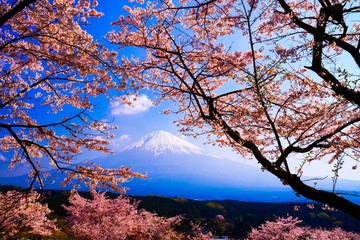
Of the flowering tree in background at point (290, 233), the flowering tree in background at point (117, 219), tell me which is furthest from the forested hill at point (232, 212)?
the flowering tree in background at point (117, 219)

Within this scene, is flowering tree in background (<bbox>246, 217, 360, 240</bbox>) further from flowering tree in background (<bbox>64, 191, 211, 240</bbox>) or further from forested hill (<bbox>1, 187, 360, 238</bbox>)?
forested hill (<bbox>1, 187, 360, 238</bbox>)

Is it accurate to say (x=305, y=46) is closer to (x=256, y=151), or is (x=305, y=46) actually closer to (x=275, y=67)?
(x=275, y=67)

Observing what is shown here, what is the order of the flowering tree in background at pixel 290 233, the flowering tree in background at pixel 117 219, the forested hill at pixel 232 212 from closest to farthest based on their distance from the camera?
the flowering tree in background at pixel 117 219, the flowering tree in background at pixel 290 233, the forested hill at pixel 232 212

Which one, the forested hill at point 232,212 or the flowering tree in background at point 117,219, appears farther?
the forested hill at point 232,212

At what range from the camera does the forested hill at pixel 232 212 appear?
56.2m

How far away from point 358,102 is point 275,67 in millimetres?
1153

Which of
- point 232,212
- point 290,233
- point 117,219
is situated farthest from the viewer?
point 232,212

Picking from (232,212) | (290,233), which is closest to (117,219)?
(290,233)

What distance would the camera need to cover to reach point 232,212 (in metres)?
80.6

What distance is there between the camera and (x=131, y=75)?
24.6 ft

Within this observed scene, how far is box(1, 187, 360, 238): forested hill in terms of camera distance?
5625 centimetres

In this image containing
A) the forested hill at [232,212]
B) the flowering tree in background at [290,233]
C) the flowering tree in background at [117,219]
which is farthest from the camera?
the forested hill at [232,212]

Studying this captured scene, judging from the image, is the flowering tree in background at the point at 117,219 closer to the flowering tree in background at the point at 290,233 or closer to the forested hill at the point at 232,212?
the flowering tree in background at the point at 290,233

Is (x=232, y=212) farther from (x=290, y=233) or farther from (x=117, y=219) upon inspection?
(x=117, y=219)
